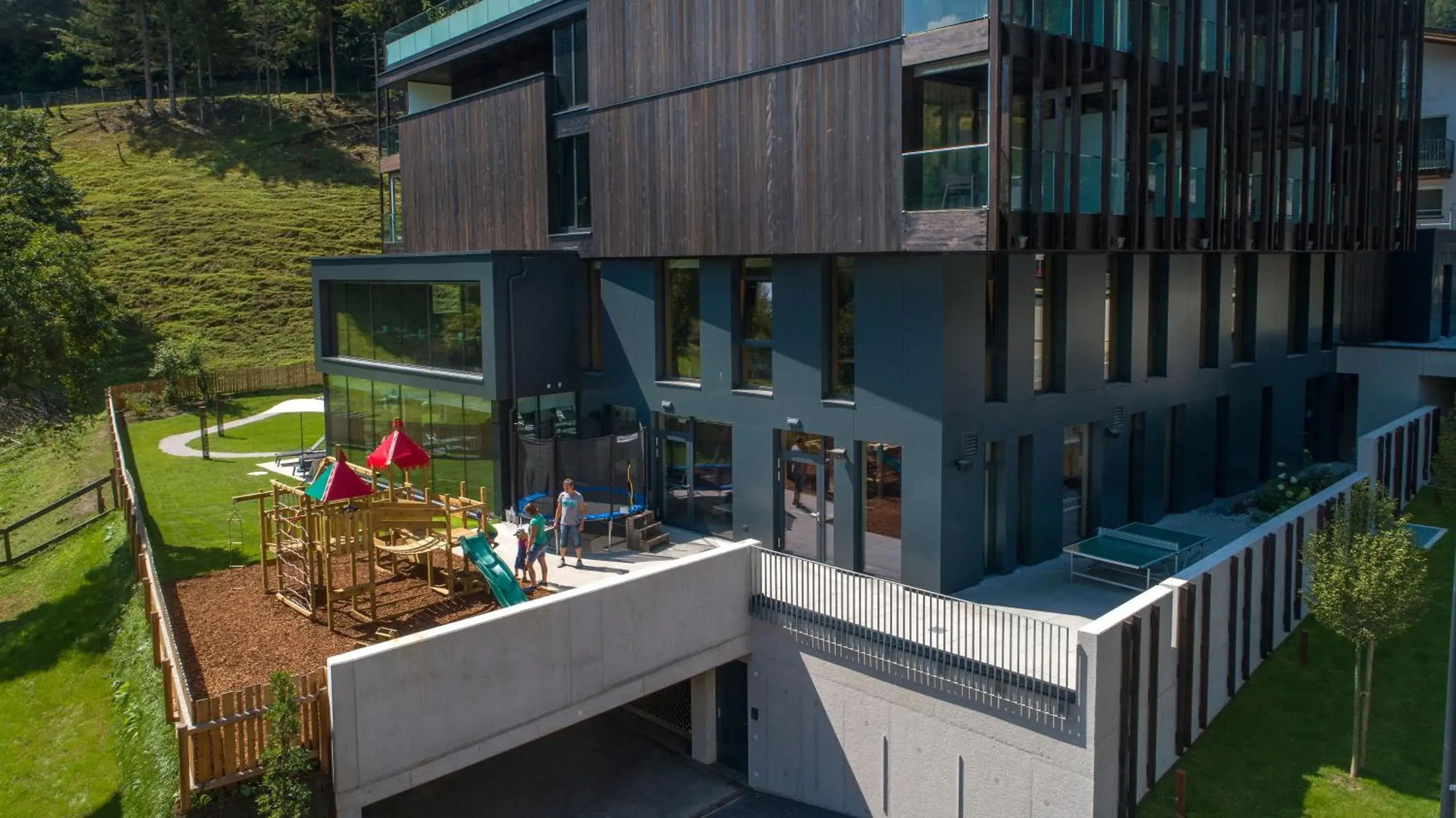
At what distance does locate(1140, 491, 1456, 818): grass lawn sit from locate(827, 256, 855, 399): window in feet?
23.7

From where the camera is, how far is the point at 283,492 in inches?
727

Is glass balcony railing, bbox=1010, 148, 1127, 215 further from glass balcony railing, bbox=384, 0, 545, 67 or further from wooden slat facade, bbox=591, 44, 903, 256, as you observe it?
glass balcony railing, bbox=384, 0, 545, 67

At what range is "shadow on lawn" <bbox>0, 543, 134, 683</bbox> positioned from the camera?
1894 cm

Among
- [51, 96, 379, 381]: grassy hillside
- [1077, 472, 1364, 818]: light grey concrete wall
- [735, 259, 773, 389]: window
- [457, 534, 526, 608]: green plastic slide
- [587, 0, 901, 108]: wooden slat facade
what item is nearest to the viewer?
[1077, 472, 1364, 818]: light grey concrete wall

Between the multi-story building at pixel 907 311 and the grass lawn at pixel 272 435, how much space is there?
6766 millimetres

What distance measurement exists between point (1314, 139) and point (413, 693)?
69.8 feet

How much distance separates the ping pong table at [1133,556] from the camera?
16.0 m

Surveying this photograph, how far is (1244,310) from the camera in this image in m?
23.5

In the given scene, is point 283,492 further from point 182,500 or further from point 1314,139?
point 1314,139

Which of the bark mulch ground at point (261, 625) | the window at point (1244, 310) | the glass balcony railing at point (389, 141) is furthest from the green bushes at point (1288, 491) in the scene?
the glass balcony railing at point (389, 141)

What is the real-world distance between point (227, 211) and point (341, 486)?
2111 inches

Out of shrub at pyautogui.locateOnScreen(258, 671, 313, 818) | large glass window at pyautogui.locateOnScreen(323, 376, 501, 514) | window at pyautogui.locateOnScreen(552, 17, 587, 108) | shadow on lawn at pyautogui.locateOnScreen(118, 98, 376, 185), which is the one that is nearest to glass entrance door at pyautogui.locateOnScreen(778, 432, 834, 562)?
large glass window at pyautogui.locateOnScreen(323, 376, 501, 514)

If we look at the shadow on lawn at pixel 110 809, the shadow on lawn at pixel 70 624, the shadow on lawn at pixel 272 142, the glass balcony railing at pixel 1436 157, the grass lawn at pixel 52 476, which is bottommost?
the shadow on lawn at pixel 110 809

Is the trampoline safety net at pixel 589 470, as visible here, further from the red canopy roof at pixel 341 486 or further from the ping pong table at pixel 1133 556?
the ping pong table at pixel 1133 556
